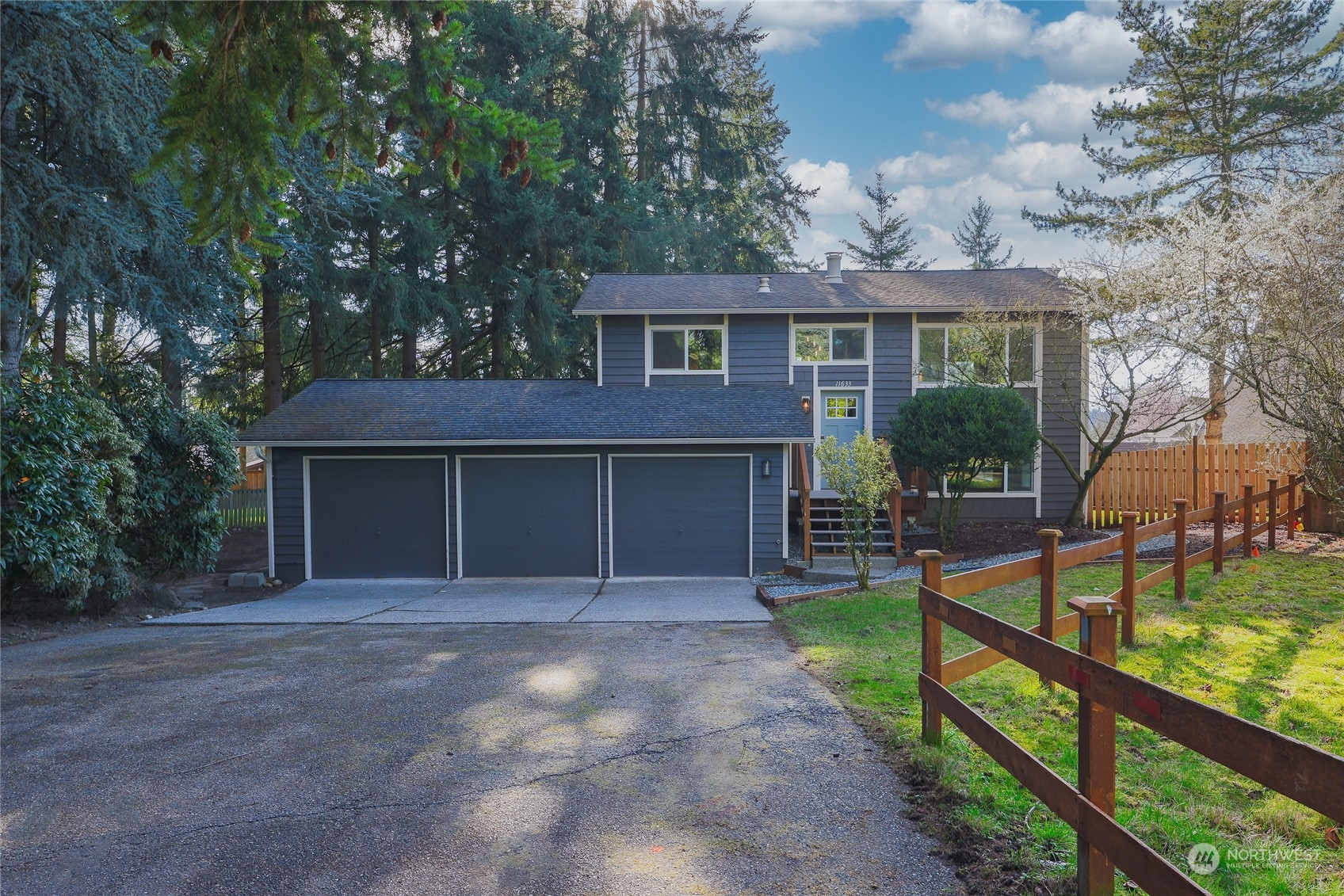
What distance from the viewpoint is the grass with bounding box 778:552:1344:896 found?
3.29m

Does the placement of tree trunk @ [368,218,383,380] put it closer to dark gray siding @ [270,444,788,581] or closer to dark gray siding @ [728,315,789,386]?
dark gray siding @ [270,444,788,581]

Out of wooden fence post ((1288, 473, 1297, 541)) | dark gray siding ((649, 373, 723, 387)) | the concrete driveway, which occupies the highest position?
dark gray siding ((649, 373, 723, 387))

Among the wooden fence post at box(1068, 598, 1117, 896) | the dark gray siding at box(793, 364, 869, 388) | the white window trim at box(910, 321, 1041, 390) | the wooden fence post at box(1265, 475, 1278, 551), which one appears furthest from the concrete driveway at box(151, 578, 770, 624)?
the wooden fence post at box(1265, 475, 1278, 551)

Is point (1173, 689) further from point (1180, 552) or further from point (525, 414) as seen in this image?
point (525, 414)

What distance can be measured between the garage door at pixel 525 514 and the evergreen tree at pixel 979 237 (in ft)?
114

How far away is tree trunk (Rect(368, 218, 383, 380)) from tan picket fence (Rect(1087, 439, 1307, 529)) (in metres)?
16.2

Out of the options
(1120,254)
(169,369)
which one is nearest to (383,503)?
(169,369)

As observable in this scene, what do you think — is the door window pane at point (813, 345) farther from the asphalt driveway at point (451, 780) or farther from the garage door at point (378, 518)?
the asphalt driveway at point (451, 780)

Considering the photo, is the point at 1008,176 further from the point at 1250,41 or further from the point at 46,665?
the point at 46,665

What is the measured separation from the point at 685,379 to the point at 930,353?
4.82 metres

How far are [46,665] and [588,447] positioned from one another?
7.36 metres

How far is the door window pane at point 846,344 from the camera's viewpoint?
16.0 m

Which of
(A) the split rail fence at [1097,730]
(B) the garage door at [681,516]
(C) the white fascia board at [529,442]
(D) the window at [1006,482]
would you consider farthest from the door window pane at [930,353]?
(A) the split rail fence at [1097,730]

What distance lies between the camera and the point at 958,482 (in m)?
13.2
